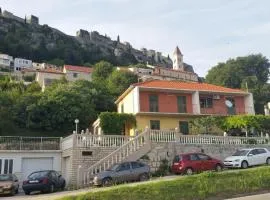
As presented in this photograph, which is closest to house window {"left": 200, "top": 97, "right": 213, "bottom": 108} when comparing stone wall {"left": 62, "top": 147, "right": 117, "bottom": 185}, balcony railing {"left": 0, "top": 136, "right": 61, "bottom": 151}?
→ balcony railing {"left": 0, "top": 136, "right": 61, "bottom": 151}

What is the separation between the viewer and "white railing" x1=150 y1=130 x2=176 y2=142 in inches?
1071

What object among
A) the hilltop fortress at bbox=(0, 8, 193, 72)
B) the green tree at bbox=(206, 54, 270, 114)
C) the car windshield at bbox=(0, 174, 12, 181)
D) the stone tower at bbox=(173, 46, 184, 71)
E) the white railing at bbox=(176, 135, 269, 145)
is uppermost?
the hilltop fortress at bbox=(0, 8, 193, 72)

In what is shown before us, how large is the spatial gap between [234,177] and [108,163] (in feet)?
31.7

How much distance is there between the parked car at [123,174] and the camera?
2119cm

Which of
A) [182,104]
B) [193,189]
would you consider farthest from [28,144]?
[193,189]

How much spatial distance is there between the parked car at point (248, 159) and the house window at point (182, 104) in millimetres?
13621

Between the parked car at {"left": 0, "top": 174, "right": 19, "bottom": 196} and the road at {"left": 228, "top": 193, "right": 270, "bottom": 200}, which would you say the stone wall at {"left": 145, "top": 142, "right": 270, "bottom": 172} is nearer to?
the parked car at {"left": 0, "top": 174, "right": 19, "bottom": 196}

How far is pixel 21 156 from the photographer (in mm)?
29766

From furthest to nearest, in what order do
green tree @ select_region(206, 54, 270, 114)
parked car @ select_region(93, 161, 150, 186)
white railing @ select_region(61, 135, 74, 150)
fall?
green tree @ select_region(206, 54, 270, 114) → white railing @ select_region(61, 135, 74, 150) → parked car @ select_region(93, 161, 150, 186)

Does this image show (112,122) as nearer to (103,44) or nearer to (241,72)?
(241,72)

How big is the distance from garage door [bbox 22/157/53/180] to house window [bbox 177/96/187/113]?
15.2 metres

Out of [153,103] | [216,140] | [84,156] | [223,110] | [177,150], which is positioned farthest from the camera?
[223,110]

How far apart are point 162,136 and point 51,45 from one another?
117 metres

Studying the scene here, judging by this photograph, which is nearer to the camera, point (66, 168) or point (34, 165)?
point (66, 168)
